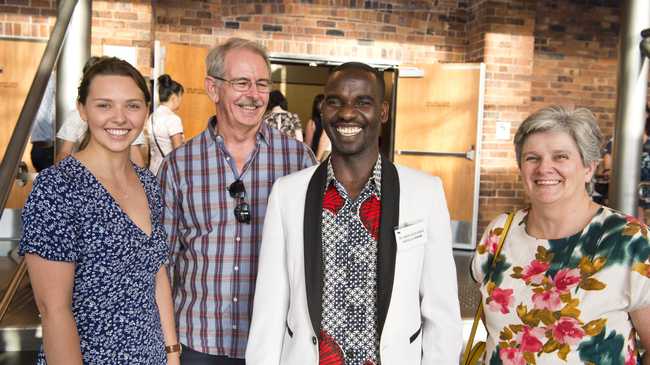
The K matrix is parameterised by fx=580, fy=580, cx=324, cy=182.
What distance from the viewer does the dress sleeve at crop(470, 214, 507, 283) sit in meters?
1.82

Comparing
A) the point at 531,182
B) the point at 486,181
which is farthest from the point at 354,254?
the point at 486,181

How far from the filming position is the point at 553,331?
5.28 ft

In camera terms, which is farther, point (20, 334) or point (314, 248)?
point (20, 334)

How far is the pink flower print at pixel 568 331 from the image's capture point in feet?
5.19

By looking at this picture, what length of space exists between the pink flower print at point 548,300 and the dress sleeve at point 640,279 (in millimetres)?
183

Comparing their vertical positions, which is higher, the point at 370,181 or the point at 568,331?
the point at 370,181

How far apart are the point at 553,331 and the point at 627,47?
6.60ft

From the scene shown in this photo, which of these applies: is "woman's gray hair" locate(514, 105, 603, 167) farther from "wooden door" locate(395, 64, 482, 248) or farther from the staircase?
"wooden door" locate(395, 64, 482, 248)

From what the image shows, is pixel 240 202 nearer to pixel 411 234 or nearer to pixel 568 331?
pixel 411 234

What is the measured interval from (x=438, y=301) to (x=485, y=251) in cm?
37

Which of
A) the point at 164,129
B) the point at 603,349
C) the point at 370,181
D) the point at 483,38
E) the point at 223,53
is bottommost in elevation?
the point at 603,349

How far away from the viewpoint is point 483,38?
658cm

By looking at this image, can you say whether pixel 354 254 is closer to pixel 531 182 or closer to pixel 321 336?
pixel 321 336

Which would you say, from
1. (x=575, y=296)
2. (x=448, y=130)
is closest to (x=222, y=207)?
(x=575, y=296)
